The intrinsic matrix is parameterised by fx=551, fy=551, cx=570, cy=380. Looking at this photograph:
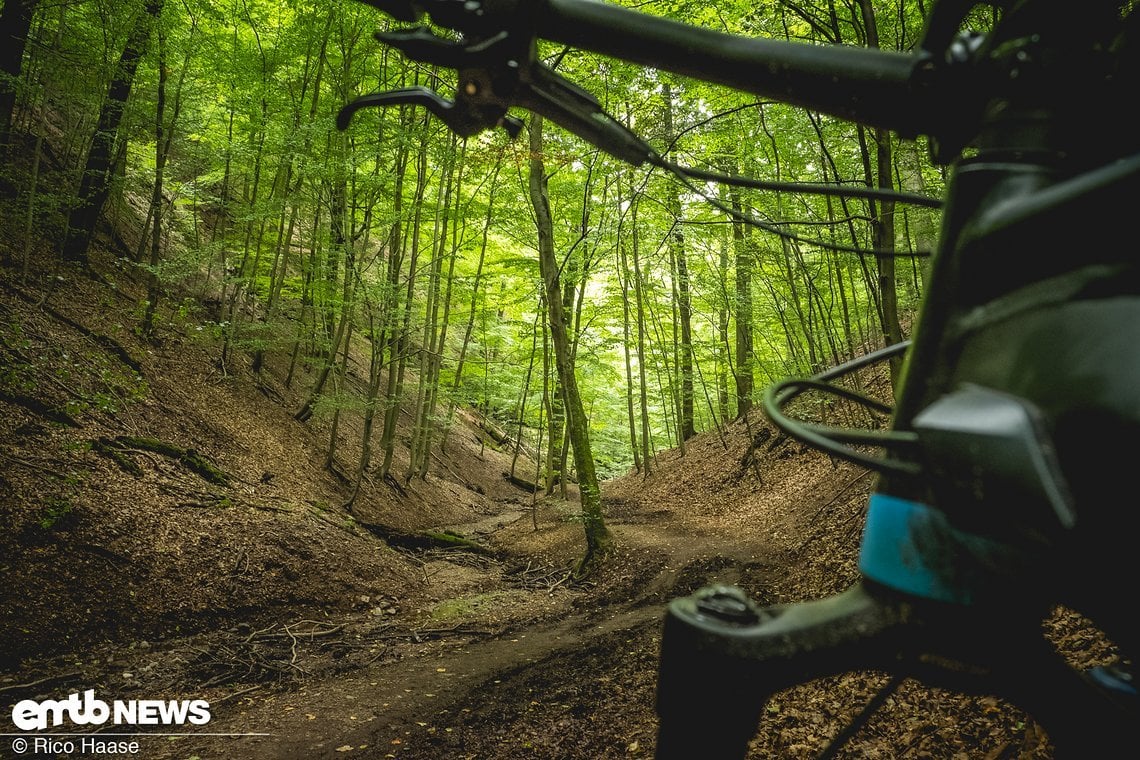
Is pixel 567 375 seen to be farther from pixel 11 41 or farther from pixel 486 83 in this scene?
pixel 11 41

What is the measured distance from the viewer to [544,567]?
37.9 ft

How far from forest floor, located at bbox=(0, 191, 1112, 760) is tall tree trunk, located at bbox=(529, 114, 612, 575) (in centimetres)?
58

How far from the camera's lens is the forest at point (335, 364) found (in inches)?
233

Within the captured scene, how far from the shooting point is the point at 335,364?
13.4 m

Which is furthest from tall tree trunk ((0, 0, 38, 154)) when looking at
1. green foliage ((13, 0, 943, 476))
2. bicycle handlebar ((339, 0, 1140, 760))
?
bicycle handlebar ((339, 0, 1140, 760))

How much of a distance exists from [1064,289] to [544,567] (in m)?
11.7

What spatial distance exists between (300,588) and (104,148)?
11.0 metres

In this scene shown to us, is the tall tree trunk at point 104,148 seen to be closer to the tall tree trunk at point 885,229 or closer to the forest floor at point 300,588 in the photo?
the forest floor at point 300,588

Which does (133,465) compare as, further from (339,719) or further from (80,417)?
(339,719)

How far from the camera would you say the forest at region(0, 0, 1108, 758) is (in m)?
5.91

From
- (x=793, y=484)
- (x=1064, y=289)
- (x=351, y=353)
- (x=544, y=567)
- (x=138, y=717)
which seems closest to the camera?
(x=1064, y=289)

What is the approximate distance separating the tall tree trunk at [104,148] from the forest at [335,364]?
65 millimetres

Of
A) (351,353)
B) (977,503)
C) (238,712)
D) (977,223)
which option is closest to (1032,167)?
(977,223)

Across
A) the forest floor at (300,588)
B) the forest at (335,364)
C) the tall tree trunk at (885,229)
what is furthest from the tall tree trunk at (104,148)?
the tall tree trunk at (885,229)
